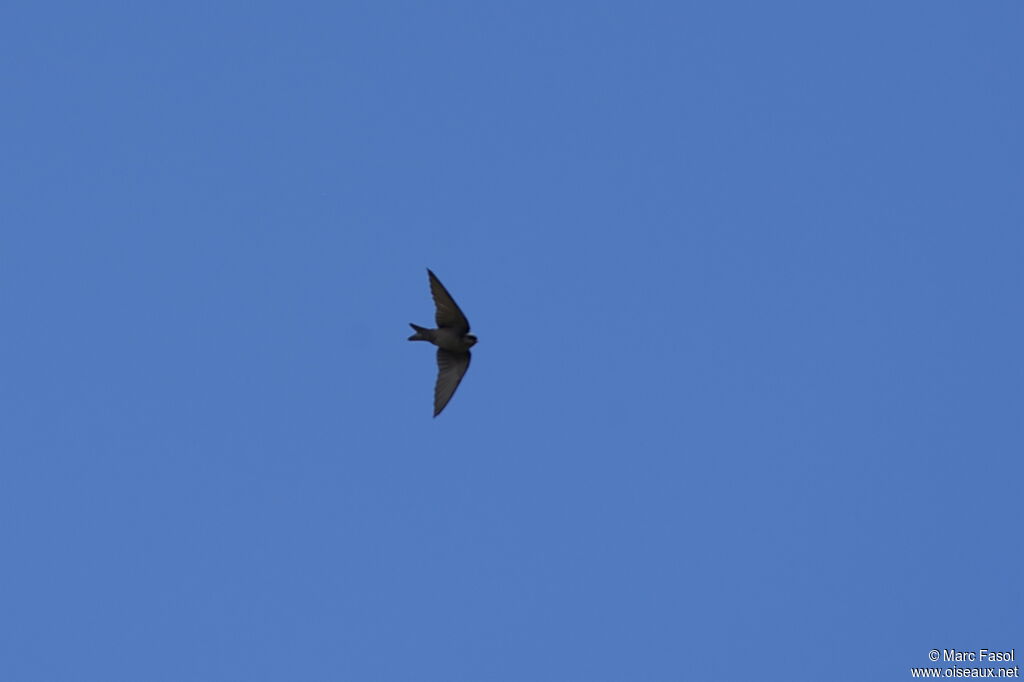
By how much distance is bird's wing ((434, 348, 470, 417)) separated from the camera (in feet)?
125

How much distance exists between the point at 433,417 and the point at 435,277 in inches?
107

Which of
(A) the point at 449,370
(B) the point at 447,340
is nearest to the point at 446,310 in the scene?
(B) the point at 447,340

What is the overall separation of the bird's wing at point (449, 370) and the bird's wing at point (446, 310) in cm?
61

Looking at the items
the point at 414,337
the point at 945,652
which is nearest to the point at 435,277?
the point at 414,337

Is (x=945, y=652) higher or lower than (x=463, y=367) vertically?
lower

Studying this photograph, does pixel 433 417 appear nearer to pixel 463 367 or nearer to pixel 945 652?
pixel 463 367

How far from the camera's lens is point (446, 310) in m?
37.4

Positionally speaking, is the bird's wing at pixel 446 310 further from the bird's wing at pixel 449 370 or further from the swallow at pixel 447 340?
the bird's wing at pixel 449 370

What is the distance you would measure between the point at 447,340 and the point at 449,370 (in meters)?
0.74

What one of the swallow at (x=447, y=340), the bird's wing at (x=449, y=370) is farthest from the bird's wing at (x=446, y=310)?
the bird's wing at (x=449, y=370)

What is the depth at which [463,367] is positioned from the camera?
38.2 metres

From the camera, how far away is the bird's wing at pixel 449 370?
125 ft

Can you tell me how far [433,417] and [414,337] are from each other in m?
1.66

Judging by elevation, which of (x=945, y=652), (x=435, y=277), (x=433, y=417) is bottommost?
(x=945, y=652)
